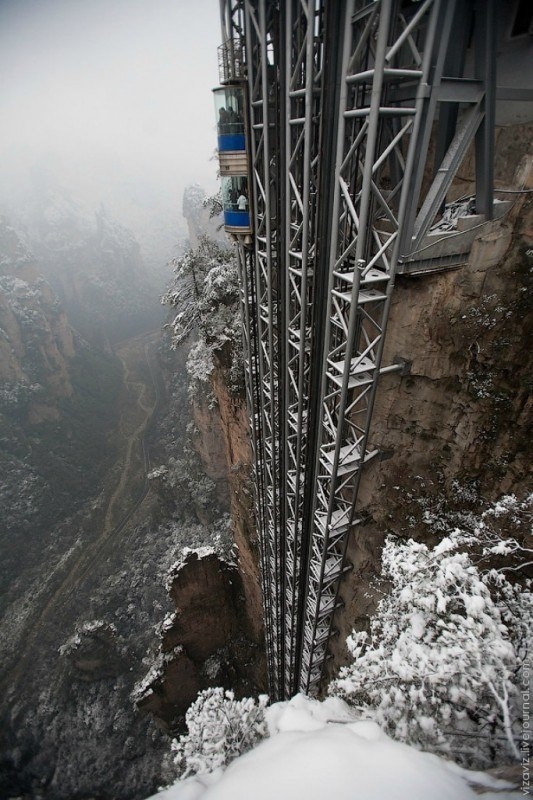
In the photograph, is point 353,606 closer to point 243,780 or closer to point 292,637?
point 292,637

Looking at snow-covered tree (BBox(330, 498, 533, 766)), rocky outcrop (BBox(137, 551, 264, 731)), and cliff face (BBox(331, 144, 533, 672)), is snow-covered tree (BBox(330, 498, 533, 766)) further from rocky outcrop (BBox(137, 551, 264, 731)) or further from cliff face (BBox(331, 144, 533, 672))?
rocky outcrop (BBox(137, 551, 264, 731))

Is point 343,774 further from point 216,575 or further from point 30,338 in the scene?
point 30,338

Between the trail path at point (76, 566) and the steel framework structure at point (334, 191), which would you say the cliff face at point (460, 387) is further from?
the trail path at point (76, 566)

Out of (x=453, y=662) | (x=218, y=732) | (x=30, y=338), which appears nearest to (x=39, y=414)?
(x=30, y=338)

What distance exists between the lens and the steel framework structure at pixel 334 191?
16.1 ft

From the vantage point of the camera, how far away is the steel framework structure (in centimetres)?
491

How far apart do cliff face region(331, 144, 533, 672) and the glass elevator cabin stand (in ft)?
12.5

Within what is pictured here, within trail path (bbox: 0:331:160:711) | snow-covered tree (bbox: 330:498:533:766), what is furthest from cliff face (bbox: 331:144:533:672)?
trail path (bbox: 0:331:160:711)

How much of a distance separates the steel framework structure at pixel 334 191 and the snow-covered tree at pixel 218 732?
322 centimetres

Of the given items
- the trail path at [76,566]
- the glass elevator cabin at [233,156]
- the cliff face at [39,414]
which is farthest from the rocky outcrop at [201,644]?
the cliff face at [39,414]

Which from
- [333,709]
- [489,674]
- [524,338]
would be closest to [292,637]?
[333,709]

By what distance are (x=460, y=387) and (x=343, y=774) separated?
19.7 feet

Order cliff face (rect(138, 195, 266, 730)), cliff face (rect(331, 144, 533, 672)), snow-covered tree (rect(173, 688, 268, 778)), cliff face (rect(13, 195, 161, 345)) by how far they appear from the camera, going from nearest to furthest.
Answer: cliff face (rect(331, 144, 533, 672)), snow-covered tree (rect(173, 688, 268, 778)), cliff face (rect(138, 195, 266, 730)), cliff face (rect(13, 195, 161, 345))

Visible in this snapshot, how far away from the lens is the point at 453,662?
4062 mm
